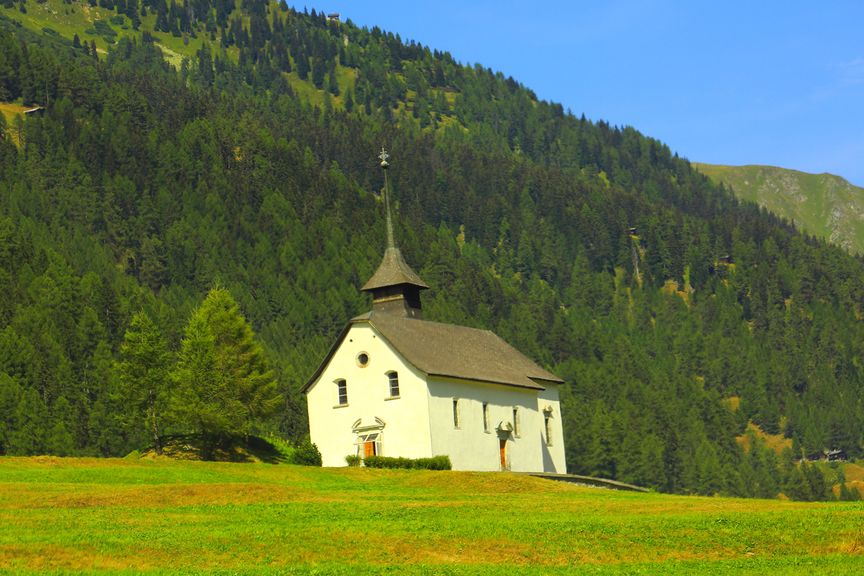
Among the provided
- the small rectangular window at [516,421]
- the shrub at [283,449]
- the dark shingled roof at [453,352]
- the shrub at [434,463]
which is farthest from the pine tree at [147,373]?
the small rectangular window at [516,421]

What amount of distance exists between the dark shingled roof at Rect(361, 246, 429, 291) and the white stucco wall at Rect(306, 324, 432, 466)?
7282mm

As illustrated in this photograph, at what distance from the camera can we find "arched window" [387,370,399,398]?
74688 millimetres

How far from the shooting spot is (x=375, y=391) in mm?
75312

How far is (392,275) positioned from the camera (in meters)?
83.5

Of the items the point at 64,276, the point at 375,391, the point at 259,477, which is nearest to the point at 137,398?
the point at 375,391

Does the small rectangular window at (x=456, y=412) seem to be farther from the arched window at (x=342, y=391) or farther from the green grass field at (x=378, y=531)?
the green grass field at (x=378, y=531)

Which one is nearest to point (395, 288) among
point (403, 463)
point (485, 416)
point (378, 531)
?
point (485, 416)

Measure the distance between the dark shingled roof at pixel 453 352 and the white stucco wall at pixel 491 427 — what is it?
0.65 meters

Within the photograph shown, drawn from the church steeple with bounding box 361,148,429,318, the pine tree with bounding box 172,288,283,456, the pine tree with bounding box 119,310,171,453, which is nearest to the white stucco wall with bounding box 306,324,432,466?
the pine tree with bounding box 172,288,283,456

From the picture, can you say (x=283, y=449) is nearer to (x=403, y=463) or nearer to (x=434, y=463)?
(x=403, y=463)

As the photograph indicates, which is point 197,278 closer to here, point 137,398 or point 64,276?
point 64,276

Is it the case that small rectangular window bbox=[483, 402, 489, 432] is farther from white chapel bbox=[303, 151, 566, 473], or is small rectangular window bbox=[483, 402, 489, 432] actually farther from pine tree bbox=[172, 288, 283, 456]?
pine tree bbox=[172, 288, 283, 456]

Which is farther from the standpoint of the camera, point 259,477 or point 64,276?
point 64,276

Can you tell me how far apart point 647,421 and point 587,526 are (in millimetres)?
149589
